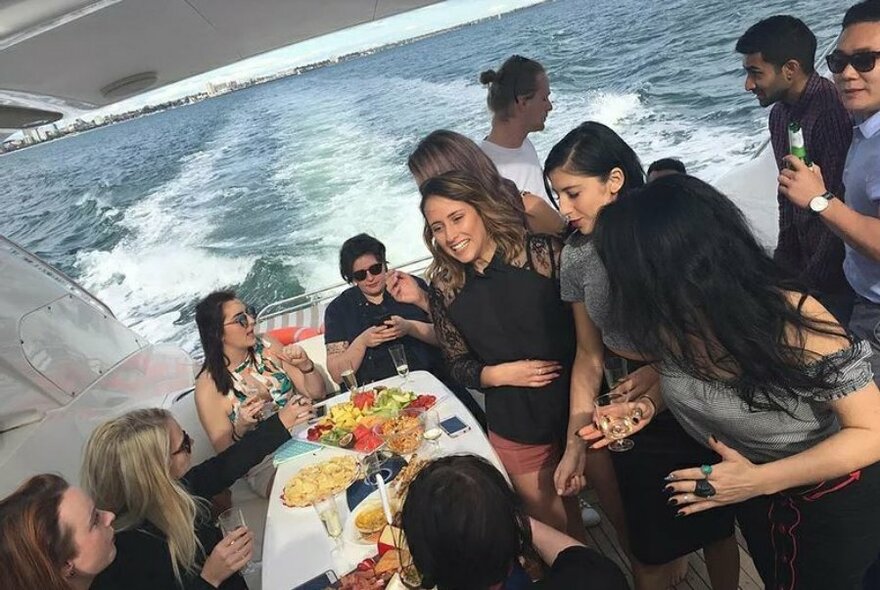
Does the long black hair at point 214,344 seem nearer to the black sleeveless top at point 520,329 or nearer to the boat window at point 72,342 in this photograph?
the boat window at point 72,342

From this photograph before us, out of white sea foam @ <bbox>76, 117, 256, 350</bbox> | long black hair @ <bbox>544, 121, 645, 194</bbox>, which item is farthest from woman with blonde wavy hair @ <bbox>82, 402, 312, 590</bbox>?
white sea foam @ <bbox>76, 117, 256, 350</bbox>

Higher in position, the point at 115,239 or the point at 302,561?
the point at 115,239

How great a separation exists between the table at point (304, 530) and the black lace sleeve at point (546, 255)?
53 cm

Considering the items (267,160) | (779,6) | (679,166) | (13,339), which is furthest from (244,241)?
(779,6)

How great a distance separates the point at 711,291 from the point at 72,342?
3.05m

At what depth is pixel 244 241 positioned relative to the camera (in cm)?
988

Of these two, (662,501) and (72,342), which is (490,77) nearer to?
(662,501)

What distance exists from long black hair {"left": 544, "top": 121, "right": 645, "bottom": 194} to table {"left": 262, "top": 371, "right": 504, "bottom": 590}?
82 centimetres

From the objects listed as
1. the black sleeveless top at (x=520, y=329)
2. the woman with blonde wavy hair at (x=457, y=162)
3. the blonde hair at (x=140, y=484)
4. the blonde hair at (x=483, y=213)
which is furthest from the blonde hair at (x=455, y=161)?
the blonde hair at (x=140, y=484)

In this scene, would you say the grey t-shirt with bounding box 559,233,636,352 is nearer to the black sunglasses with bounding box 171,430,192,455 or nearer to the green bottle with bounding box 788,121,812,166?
the green bottle with bounding box 788,121,812,166

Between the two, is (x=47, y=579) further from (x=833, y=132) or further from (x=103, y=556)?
(x=833, y=132)

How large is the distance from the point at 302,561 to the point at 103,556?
1.48 ft

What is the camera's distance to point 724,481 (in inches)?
41.7

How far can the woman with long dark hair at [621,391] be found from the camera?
1.46 meters
